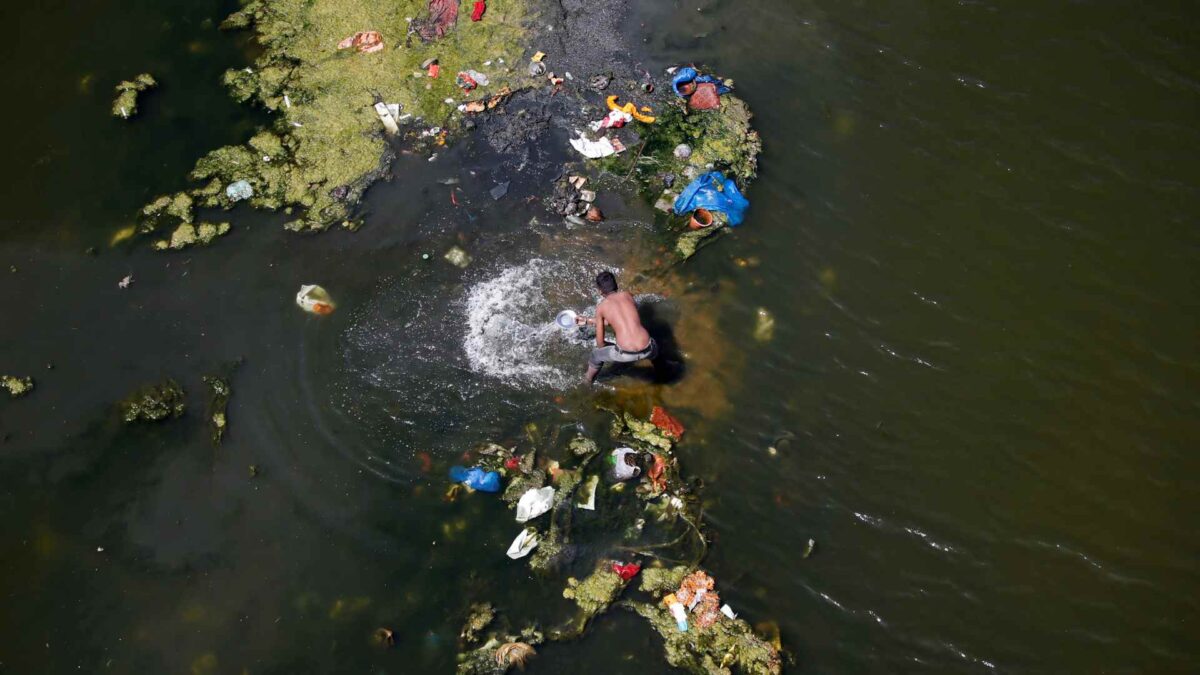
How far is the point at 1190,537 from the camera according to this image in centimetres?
591

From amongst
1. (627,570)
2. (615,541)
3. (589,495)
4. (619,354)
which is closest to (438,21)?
(619,354)

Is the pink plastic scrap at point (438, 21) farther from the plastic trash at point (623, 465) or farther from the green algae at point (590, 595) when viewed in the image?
the green algae at point (590, 595)

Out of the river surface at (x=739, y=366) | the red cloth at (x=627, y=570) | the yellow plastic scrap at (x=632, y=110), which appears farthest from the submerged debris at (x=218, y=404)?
the yellow plastic scrap at (x=632, y=110)

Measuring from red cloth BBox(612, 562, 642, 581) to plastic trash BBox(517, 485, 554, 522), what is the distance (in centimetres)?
73

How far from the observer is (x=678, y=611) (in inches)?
221

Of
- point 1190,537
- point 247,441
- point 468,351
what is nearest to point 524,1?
point 468,351

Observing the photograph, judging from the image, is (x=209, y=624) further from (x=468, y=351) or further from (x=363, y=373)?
(x=468, y=351)

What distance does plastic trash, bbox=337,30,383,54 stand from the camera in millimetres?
8094

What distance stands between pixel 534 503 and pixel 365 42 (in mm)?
5468

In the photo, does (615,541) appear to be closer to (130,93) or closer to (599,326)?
(599,326)

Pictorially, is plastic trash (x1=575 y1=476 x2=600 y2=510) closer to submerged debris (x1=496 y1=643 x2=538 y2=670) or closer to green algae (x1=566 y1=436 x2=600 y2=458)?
green algae (x1=566 y1=436 x2=600 y2=458)

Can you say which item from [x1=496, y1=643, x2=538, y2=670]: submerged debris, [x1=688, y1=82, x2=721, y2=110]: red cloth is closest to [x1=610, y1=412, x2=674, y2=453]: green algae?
[x1=496, y1=643, x2=538, y2=670]: submerged debris

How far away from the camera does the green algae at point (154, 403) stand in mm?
6461

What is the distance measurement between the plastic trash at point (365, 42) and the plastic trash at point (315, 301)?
2938mm
